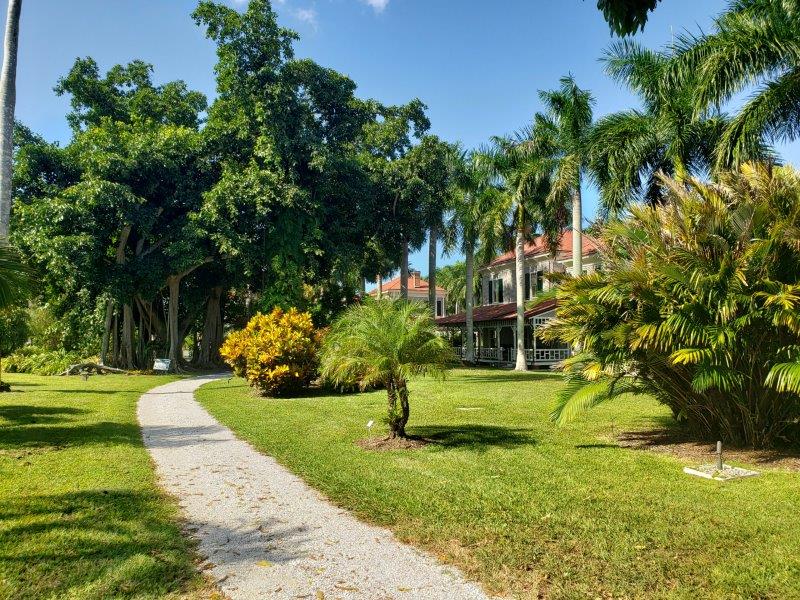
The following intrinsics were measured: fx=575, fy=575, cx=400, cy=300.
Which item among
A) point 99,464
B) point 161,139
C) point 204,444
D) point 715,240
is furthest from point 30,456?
point 161,139

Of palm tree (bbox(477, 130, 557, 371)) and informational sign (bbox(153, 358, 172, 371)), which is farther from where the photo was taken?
Result: informational sign (bbox(153, 358, 172, 371))

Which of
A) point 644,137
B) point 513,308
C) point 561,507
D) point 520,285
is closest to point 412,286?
point 513,308

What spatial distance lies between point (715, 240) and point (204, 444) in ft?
26.4

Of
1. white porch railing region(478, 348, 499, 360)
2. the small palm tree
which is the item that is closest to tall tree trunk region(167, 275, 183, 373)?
white porch railing region(478, 348, 499, 360)

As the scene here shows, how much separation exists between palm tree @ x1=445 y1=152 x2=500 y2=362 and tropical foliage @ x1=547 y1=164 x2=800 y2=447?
726 inches

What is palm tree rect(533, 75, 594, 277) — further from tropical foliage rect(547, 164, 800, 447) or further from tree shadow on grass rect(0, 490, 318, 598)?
tree shadow on grass rect(0, 490, 318, 598)

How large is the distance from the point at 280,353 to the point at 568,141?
Result: 1487 centimetres

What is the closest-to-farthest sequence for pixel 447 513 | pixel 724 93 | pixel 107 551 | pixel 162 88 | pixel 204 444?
pixel 107 551 → pixel 447 513 → pixel 204 444 → pixel 724 93 → pixel 162 88

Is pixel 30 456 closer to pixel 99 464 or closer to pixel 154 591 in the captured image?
pixel 99 464

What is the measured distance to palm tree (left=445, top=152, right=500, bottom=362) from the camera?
27.9m

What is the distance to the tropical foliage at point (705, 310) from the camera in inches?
286

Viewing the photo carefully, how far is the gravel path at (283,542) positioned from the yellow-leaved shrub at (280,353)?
810 centimetres

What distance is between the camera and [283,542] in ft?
15.2

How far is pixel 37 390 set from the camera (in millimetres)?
17219
